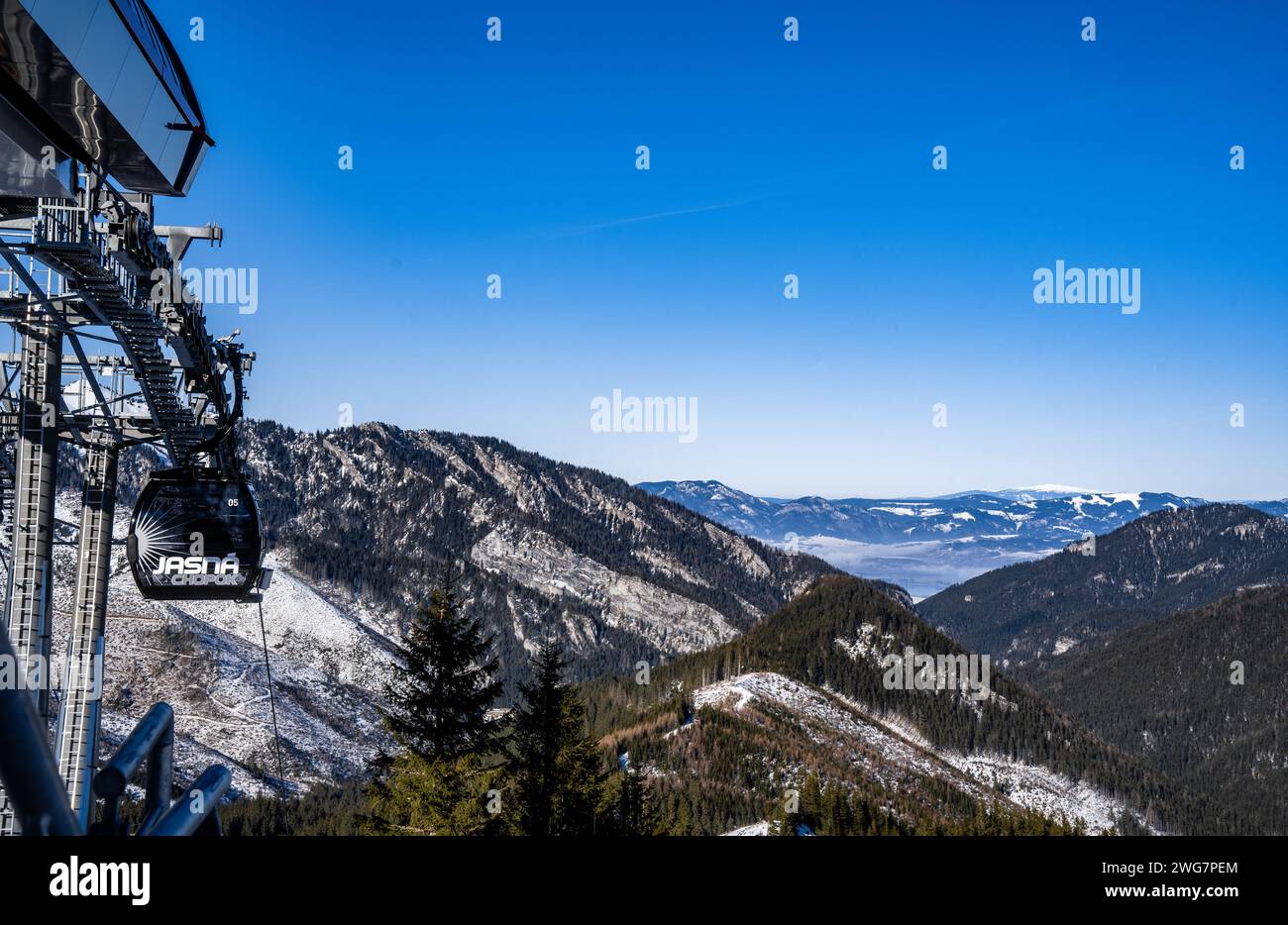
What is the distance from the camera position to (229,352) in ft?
72.3

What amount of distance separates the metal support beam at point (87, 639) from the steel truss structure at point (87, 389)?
0.10ft

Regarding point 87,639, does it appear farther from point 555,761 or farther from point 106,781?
point 106,781

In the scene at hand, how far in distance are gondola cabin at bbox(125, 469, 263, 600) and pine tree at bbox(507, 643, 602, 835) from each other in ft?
34.1

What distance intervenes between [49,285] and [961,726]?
20598 cm

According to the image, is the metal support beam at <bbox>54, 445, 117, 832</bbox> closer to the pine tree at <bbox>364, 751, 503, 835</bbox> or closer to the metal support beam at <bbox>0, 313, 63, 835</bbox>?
the metal support beam at <bbox>0, 313, 63, 835</bbox>

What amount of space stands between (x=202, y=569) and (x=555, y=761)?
41.6ft

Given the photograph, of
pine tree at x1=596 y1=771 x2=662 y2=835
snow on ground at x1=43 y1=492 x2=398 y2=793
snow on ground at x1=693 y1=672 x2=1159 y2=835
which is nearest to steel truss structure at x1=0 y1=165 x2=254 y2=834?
pine tree at x1=596 y1=771 x2=662 y2=835

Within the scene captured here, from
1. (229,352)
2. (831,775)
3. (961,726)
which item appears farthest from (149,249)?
(961,726)

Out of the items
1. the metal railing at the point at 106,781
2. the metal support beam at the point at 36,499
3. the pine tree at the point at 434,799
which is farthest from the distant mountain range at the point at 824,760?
the metal railing at the point at 106,781

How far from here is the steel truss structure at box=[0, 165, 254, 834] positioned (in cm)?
1430

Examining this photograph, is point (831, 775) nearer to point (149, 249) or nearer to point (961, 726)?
point (961, 726)

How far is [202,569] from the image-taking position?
23.0 m

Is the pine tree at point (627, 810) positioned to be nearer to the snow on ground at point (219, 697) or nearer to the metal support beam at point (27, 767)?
the metal support beam at point (27, 767)

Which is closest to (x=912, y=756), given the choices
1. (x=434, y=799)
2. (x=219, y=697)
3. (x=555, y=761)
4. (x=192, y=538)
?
(x=219, y=697)
